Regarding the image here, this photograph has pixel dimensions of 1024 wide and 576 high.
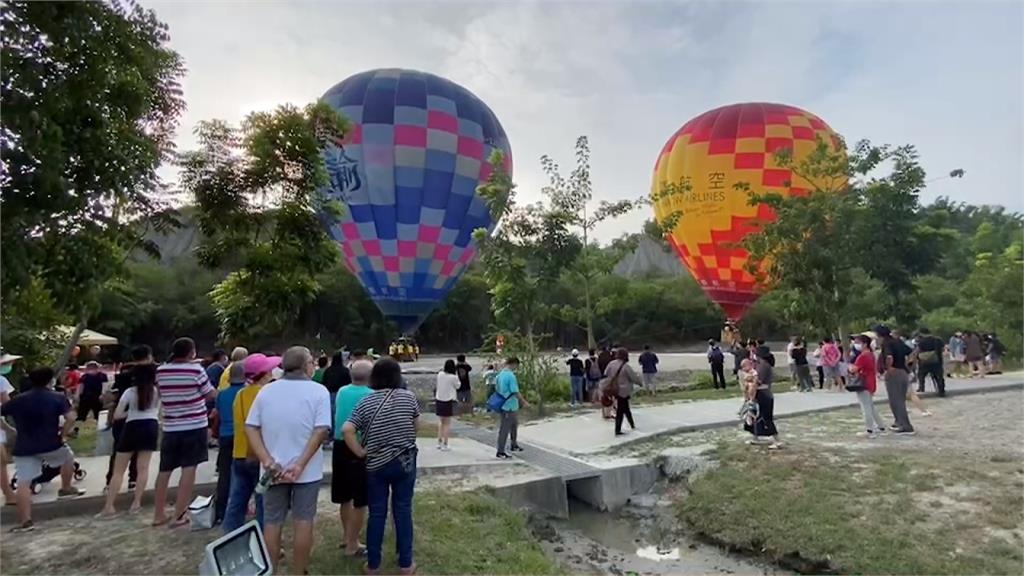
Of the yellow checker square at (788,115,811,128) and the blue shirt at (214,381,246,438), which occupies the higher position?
the yellow checker square at (788,115,811,128)

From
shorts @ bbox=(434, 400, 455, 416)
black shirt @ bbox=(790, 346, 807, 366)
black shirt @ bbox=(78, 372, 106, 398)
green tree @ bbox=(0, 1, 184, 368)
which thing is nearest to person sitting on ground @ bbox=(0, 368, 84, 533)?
green tree @ bbox=(0, 1, 184, 368)

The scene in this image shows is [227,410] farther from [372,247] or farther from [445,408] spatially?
[372,247]

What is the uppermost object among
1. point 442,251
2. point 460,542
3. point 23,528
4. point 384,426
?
point 442,251

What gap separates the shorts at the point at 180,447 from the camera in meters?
5.54

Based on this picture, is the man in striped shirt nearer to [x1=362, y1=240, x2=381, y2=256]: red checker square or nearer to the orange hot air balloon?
[x1=362, y1=240, x2=381, y2=256]: red checker square

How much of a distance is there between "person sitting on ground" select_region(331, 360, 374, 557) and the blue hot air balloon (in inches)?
632

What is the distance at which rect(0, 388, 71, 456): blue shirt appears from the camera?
18.8ft

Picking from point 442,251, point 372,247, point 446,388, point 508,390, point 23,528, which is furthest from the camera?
point 442,251

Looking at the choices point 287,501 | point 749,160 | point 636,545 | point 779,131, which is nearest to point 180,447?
point 287,501

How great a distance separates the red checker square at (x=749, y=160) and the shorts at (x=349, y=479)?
21.0 metres

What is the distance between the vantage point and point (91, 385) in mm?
11016

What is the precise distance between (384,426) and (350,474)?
0.71 metres

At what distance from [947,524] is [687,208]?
19.6m

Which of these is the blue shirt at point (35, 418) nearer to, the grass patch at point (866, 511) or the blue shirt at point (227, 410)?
the blue shirt at point (227, 410)
